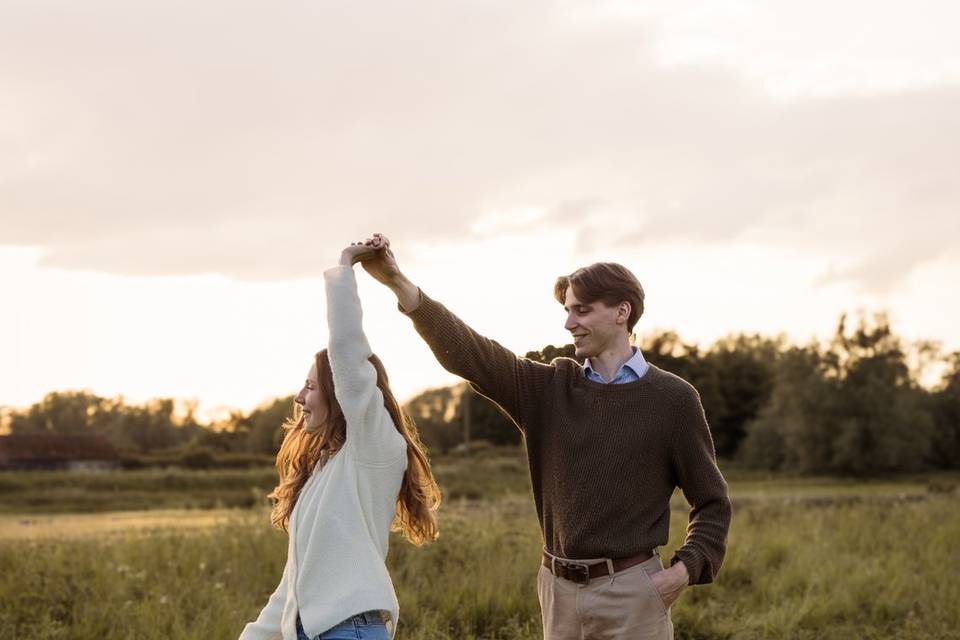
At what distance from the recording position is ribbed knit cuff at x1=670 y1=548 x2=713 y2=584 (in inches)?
152

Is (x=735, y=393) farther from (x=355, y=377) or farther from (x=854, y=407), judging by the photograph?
(x=355, y=377)

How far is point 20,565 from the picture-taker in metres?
8.42

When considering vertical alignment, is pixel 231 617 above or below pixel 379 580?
below

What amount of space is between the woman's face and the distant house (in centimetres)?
4643

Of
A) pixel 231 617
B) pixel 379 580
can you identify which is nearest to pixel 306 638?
pixel 379 580

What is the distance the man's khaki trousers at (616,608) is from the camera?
371 cm


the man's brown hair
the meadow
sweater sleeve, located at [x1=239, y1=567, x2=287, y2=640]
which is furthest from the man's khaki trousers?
the meadow

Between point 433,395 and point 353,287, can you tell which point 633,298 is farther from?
point 433,395

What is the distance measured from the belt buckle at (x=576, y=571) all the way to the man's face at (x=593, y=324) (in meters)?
0.73

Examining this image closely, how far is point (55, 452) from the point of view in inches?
1891

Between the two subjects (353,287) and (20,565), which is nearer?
(353,287)

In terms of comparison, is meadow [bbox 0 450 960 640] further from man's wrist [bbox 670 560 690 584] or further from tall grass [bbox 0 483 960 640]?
man's wrist [bbox 670 560 690 584]

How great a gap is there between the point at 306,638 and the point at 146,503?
35.9 meters

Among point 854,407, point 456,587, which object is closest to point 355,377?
point 456,587
